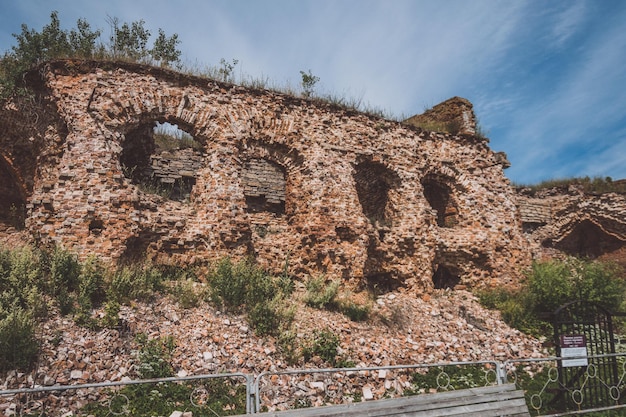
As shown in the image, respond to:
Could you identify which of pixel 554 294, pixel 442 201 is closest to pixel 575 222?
pixel 442 201

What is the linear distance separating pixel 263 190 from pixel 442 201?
6420 mm

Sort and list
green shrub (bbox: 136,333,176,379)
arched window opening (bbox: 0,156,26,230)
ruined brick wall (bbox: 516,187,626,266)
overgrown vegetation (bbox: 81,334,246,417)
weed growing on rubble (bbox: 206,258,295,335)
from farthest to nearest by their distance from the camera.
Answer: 1. ruined brick wall (bbox: 516,187,626,266)
2. arched window opening (bbox: 0,156,26,230)
3. weed growing on rubble (bbox: 206,258,295,335)
4. green shrub (bbox: 136,333,176,379)
5. overgrown vegetation (bbox: 81,334,246,417)

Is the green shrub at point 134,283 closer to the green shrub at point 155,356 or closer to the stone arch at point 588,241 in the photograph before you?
the green shrub at point 155,356

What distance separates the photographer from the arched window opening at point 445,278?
1343 centimetres

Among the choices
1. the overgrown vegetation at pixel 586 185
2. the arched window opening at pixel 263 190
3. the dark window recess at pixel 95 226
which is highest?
the overgrown vegetation at pixel 586 185

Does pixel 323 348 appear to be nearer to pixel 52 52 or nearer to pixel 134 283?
pixel 134 283

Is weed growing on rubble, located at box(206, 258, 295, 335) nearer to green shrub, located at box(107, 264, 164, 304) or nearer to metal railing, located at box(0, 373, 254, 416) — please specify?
green shrub, located at box(107, 264, 164, 304)

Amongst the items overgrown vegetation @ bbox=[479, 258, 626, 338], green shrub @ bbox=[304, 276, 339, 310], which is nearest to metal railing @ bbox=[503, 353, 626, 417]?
overgrown vegetation @ bbox=[479, 258, 626, 338]

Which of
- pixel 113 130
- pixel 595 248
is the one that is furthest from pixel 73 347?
pixel 595 248

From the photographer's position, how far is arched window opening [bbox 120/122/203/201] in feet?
39.8

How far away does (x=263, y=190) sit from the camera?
1478cm

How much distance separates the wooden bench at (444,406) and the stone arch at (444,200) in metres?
8.78

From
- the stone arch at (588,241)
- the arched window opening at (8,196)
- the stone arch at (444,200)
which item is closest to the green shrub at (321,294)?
the stone arch at (444,200)

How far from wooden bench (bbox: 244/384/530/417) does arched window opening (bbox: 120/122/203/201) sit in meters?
8.46
